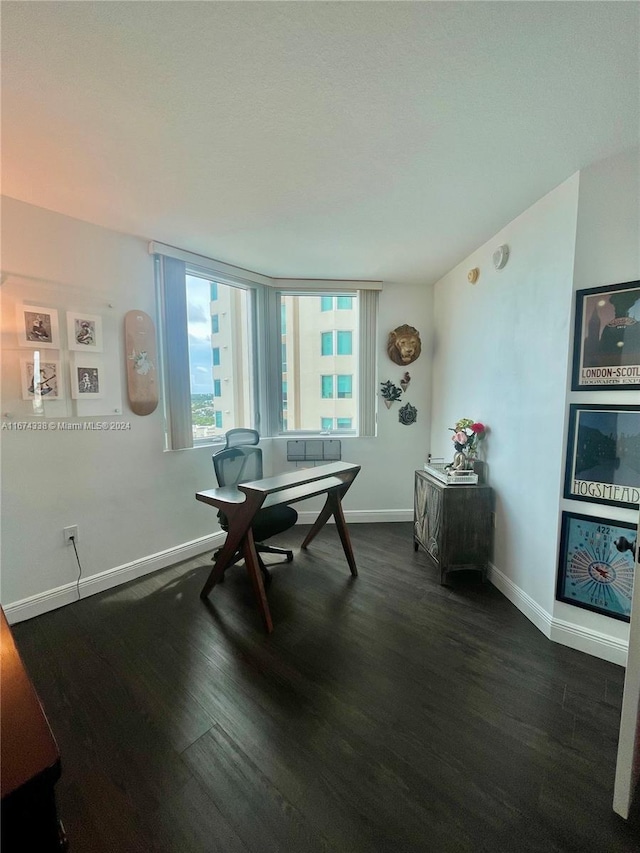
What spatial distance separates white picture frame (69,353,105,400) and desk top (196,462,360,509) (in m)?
1.02

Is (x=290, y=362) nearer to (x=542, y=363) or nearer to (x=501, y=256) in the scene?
(x=501, y=256)

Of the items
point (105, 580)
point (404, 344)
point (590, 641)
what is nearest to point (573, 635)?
point (590, 641)

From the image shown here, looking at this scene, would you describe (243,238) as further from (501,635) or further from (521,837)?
(521,837)

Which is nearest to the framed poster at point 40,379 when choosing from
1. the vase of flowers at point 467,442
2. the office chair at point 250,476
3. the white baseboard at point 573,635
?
the office chair at point 250,476

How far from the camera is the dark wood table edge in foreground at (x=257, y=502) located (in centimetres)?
207

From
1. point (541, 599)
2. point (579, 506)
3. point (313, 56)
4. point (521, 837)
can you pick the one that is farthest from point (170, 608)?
point (313, 56)

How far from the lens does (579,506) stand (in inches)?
73.8

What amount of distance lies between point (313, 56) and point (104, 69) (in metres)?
0.74

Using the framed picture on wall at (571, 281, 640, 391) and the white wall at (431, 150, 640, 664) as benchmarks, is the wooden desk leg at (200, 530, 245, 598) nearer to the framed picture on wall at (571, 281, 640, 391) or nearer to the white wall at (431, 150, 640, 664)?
the white wall at (431, 150, 640, 664)

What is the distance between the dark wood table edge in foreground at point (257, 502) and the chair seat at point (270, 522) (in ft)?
0.51

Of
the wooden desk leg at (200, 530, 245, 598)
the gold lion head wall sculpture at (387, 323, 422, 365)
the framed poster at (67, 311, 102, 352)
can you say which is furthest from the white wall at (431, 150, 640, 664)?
the framed poster at (67, 311, 102, 352)

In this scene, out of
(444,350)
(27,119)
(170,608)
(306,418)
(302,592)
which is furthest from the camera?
(306,418)

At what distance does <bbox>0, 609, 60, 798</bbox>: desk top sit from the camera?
21.3 inches

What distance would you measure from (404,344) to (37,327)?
3.05m
